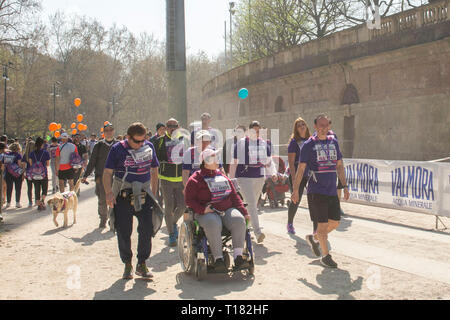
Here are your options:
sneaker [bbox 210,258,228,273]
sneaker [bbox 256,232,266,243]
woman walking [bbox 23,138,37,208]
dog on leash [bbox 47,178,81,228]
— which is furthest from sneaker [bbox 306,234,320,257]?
woman walking [bbox 23,138,37,208]

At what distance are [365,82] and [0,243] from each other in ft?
61.9

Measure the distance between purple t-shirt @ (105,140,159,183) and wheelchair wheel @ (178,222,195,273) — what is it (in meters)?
0.79

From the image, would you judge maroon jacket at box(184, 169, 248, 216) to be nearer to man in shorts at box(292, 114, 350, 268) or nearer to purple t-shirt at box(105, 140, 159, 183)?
purple t-shirt at box(105, 140, 159, 183)

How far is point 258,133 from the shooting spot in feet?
28.0

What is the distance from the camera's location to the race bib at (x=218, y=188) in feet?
19.5

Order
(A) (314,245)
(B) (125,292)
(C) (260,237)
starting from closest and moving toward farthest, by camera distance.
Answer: (B) (125,292) → (A) (314,245) → (C) (260,237)

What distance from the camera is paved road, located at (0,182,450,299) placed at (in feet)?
17.3

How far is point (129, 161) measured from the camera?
5918 millimetres

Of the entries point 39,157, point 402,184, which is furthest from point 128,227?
point 39,157

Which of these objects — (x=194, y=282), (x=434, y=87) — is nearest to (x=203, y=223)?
(x=194, y=282)

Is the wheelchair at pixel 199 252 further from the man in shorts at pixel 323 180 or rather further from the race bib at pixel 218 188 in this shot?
the man in shorts at pixel 323 180

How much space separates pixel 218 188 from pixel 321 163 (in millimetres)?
1374

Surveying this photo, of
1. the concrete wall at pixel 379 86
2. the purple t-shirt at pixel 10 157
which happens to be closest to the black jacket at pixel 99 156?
the purple t-shirt at pixel 10 157

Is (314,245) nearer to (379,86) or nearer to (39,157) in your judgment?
(39,157)
